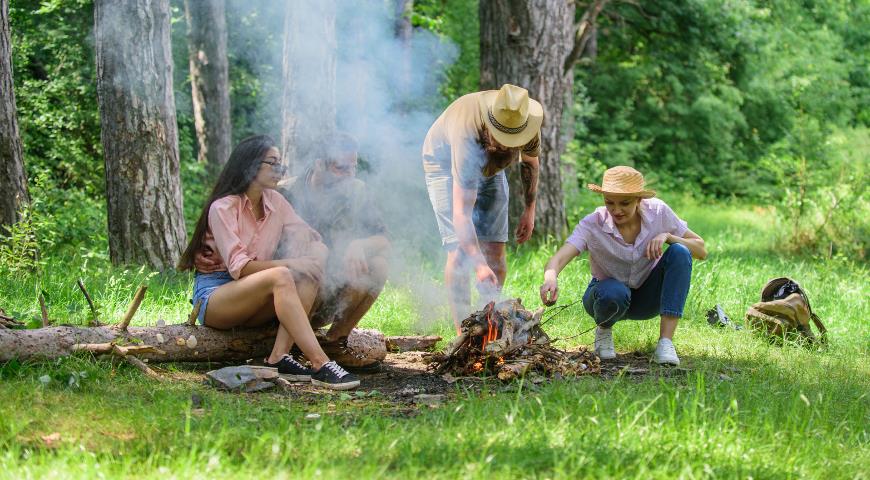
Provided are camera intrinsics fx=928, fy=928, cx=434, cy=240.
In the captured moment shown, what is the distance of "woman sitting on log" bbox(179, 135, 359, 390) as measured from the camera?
481 centimetres

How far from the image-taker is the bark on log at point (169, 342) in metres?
4.52

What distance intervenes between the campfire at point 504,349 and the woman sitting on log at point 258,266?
→ 0.64 metres

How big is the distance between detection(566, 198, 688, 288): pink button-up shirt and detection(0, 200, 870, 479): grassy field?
0.64m

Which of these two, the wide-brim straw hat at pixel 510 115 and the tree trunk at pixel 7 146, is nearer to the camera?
the wide-brim straw hat at pixel 510 115

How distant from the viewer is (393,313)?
6.89 meters

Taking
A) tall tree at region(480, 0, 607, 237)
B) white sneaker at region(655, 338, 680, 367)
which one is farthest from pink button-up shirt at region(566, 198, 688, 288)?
tall tree at region(480, 0, 607, 237)

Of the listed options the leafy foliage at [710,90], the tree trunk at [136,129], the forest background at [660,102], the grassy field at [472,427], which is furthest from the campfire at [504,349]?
the leafy foliage at [710,90]

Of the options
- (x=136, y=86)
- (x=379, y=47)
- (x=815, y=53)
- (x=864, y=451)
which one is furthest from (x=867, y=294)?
(x=815, y=53)

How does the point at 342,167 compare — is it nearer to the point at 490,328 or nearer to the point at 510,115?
the point at 510,115

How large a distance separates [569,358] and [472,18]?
14.9 meters

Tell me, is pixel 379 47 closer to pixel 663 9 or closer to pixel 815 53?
pixel 663 9

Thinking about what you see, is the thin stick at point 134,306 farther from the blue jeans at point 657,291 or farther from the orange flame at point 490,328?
the blue jeans at point 657,291

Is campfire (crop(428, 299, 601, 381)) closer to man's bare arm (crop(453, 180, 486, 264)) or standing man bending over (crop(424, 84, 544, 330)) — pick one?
standing man bending over (crop(424, 84, 544, 330))

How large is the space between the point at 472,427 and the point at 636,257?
2093mm
